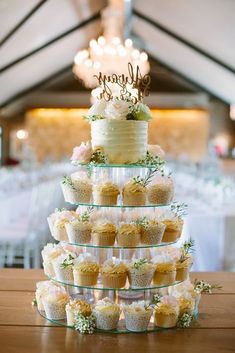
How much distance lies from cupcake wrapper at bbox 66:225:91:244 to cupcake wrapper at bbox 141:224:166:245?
236 millimetres

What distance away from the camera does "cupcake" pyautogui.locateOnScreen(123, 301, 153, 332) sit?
2096 mm

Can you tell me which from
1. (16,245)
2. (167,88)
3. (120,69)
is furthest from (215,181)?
(167,88)

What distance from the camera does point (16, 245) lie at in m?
5.89

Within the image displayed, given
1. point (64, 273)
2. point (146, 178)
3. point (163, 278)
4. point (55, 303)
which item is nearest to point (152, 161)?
point (146, 178)

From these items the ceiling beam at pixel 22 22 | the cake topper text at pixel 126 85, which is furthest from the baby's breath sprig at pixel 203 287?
the ceiling beam at pixel 22 22

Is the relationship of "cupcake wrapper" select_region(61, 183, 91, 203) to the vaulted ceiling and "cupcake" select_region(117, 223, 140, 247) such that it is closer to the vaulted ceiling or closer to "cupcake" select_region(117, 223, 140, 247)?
"cupcake" select_region(117, 223, 140, 247)

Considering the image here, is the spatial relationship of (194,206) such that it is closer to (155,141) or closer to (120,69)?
(120,69)

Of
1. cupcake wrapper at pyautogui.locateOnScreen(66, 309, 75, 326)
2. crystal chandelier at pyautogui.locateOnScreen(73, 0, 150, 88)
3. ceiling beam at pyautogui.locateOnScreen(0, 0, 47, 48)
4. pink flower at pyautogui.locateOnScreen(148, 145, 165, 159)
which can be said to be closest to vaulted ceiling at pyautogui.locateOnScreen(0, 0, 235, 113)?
ceiling beam at pyautogui.locateOnScreen(0, 0, 47, 48)

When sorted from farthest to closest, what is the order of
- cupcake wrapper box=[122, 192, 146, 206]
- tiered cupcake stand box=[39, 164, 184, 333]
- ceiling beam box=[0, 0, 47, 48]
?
ceiling beam box=[0, 0, 47, 48] < tiered cupcake stand box=[39, 164, 184, 333] < cupcake wrapper box=[122, 192, 146, 206]

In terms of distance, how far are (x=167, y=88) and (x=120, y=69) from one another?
784cm

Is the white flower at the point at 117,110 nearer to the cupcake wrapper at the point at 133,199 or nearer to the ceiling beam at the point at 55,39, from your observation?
the cupcake wrapper at the point at 133,199

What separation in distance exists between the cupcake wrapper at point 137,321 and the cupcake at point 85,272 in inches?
7.9

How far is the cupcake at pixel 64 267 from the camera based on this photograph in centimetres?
222

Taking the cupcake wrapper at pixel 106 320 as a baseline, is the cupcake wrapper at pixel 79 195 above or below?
above
